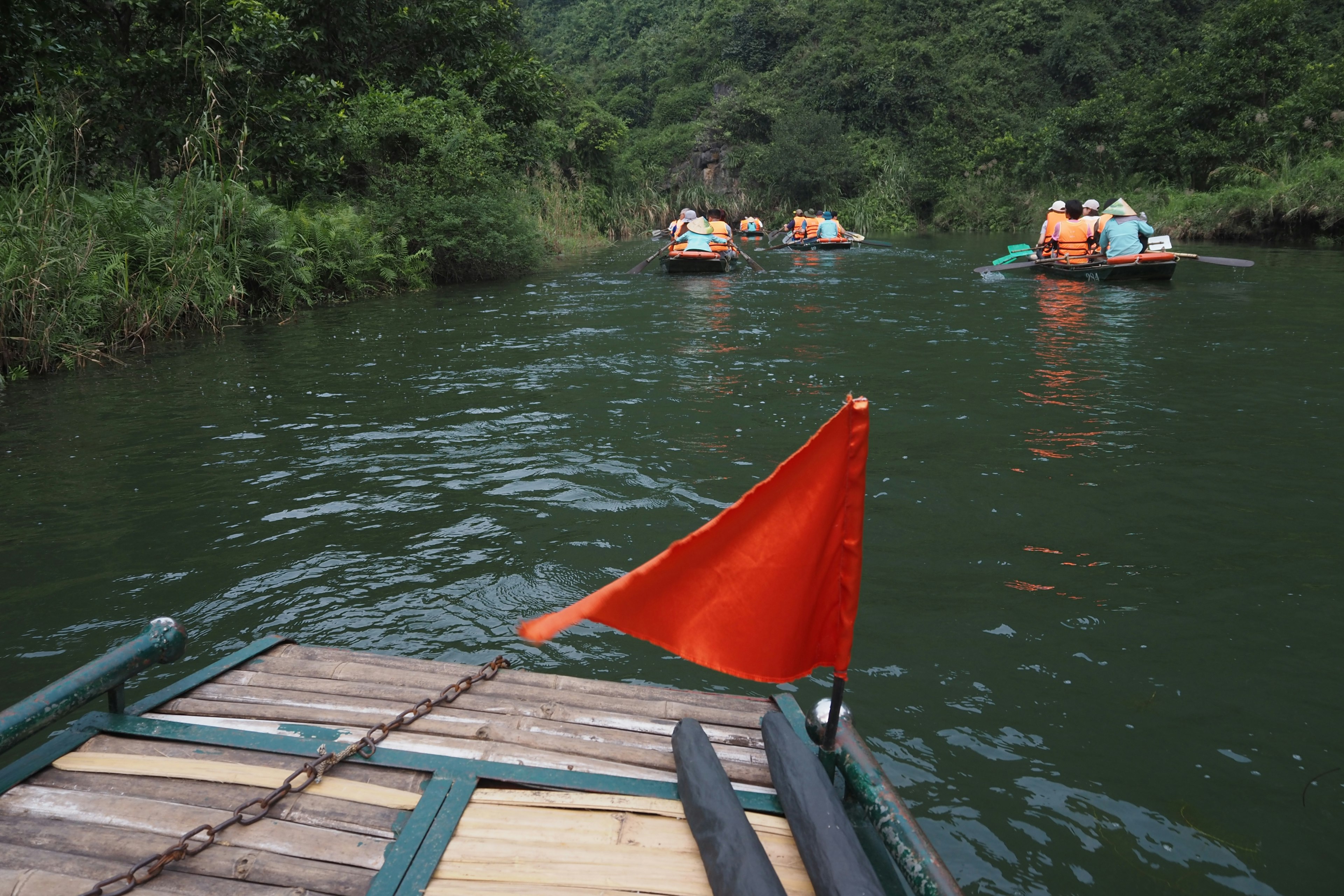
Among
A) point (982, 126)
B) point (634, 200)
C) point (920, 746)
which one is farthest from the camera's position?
point (982, 126)

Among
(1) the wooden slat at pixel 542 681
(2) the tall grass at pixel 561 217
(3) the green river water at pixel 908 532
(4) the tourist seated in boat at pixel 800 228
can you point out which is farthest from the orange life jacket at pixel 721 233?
(1) the wooden slat at pixel 542 681

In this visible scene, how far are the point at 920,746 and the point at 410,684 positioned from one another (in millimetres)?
1771

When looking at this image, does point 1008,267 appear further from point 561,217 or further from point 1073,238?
point 561,217

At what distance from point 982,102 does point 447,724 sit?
162 ft

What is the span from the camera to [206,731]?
8.54ft

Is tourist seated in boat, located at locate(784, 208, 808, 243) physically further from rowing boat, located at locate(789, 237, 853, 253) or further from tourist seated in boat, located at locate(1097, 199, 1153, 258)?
A: tourist seated in boat, located at locate(1097, 199, 1153, 258)

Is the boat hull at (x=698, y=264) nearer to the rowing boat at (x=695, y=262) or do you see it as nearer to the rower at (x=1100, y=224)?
the rowing boat at (x=695, y=262)

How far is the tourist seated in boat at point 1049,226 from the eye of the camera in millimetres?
15711

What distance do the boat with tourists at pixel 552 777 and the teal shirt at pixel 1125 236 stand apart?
44.9 feet

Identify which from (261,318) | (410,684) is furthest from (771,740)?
(261,318)

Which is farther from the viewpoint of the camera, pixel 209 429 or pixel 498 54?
pixel 498 54

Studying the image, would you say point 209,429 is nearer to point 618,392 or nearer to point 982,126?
point 618,392

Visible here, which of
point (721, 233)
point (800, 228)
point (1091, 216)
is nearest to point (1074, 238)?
point (1091, 216)

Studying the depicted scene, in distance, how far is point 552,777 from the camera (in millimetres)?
2365
